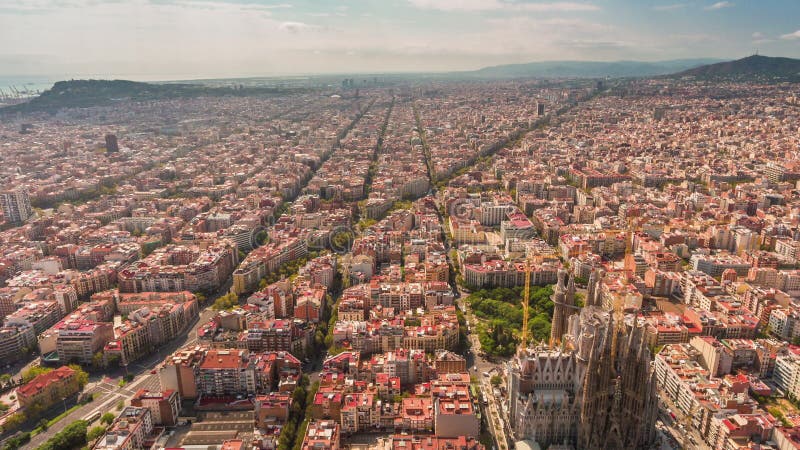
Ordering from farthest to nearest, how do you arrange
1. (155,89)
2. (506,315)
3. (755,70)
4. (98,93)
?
(755,70) < (155,89) < (98,93) < (506,315)

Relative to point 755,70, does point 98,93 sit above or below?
below

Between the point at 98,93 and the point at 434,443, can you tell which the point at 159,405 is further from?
the point at 98,93

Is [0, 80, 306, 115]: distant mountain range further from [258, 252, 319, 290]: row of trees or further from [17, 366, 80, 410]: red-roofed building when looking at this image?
[17, 366, 80, 410]: red-roofed building

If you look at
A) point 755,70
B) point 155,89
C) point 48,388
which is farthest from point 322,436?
point 755,70

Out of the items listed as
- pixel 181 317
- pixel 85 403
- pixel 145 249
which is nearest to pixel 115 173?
pixel 145 249

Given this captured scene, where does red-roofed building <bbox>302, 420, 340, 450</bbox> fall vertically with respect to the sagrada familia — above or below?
below

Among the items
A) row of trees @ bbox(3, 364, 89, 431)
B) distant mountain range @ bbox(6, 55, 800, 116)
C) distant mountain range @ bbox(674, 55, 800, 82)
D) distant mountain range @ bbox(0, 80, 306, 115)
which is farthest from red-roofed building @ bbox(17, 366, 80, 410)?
distant mountain range @ bbox(674, 55, 800, 82)

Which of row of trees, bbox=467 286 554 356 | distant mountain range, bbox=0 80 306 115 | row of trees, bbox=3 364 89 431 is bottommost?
row of trees, bbox=3 364 89 431
